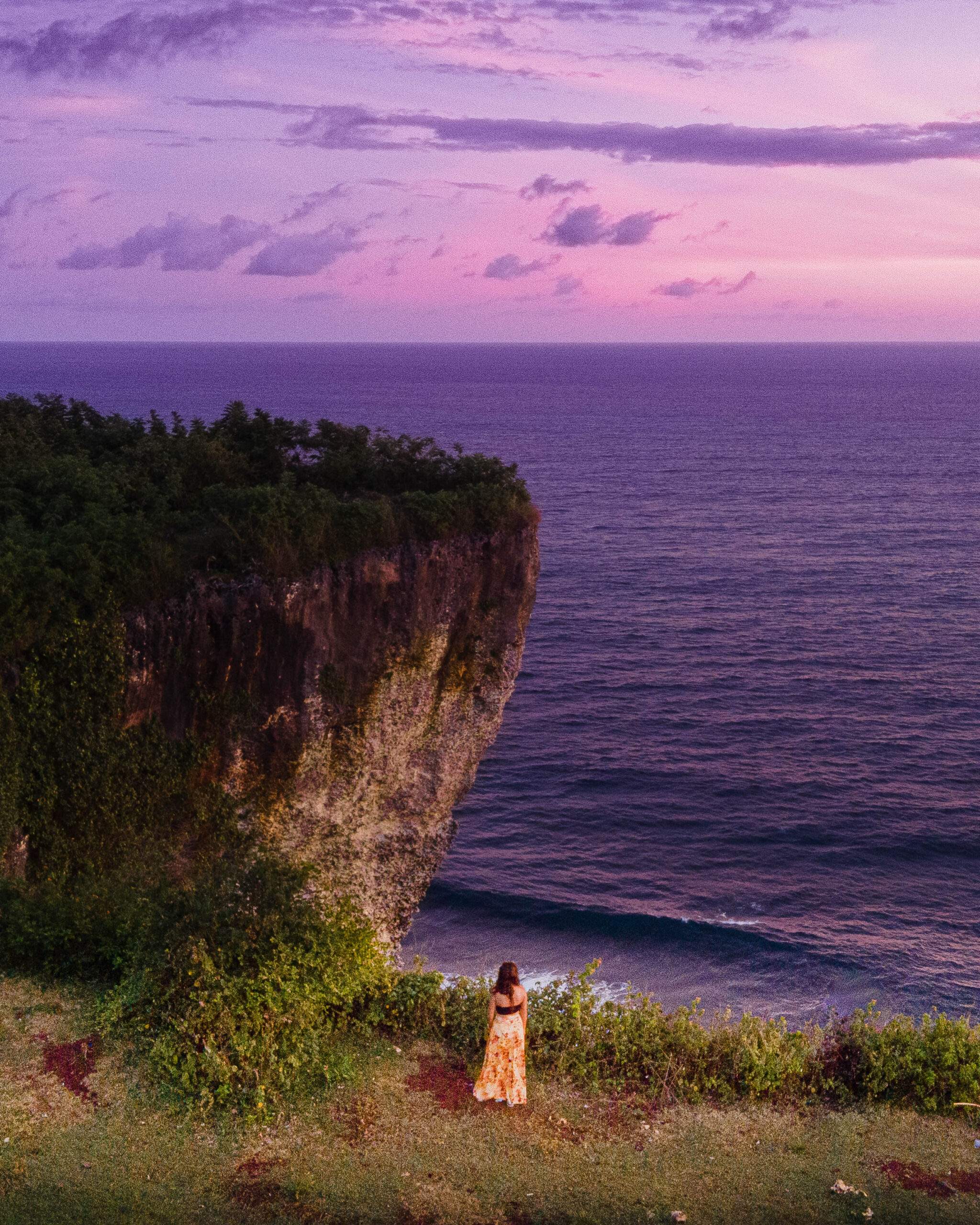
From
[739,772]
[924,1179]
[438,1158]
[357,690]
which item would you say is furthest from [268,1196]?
[739,772]

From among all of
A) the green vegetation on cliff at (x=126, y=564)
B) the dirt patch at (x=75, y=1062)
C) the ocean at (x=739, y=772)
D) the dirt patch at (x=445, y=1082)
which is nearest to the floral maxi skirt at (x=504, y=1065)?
the dirt patch at (x=445, y=1082)

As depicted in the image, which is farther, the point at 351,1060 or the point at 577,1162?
the point at 351,1060

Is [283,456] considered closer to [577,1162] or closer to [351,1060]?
[351,1060]

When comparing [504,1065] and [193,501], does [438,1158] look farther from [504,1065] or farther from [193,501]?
[193,501]

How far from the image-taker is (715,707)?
169 feet

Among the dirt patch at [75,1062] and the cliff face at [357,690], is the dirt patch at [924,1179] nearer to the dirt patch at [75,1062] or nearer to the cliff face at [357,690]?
the dirt patch at [75,1062]

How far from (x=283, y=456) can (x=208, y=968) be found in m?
18.4

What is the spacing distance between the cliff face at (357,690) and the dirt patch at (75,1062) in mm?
8896

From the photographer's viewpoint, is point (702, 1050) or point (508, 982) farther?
point (702, 1050)

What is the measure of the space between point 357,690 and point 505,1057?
12.4m

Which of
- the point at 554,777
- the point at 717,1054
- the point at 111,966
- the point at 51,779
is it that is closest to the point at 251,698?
the point at 51,779

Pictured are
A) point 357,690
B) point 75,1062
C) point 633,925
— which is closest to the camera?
point 75,1062

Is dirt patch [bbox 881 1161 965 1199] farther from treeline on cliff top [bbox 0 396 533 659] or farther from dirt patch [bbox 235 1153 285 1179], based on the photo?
treeline on cliff top [bbox 0 396 533 659]

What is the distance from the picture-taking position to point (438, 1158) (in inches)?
498
